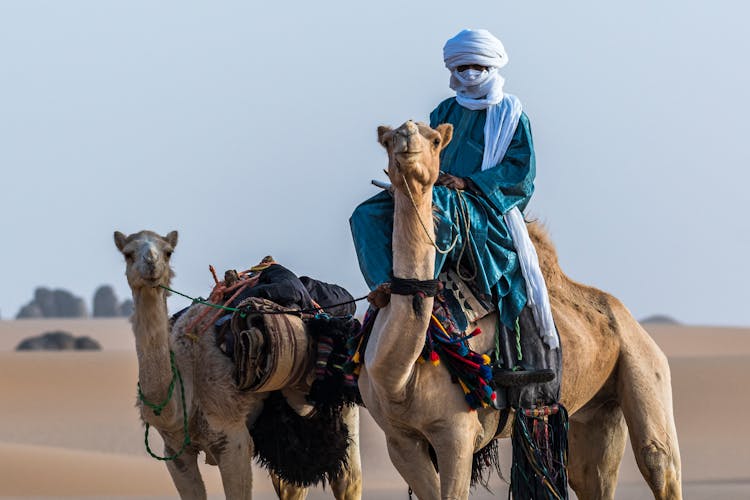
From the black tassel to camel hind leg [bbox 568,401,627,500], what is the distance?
1.07m

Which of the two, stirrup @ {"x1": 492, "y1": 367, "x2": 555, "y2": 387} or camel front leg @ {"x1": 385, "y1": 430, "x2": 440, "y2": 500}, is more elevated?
stirrup @ {"x1": 492, "y1": 367, "x2": 555, "y2": 387}

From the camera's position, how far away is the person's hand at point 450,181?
27.9 ft

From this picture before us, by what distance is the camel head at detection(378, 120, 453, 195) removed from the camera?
294 inches

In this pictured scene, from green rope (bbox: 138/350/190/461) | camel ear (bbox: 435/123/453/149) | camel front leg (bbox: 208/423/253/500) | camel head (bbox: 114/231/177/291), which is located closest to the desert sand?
camel front leg (bbox: 208/423/253/500)

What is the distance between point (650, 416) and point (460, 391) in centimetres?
161

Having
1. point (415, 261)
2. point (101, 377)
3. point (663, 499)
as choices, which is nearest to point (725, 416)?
point (101, 377)

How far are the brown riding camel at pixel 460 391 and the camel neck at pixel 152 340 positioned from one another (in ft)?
4.55

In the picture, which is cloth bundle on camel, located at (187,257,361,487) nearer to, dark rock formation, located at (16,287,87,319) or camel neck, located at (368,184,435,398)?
camel neck, located at (368,184,435,398)

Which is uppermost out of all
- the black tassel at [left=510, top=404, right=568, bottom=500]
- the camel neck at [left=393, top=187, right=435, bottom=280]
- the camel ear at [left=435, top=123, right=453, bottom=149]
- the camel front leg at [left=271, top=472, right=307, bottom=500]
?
the camel ear at [left=435, top=123, right=453, bottom=149]

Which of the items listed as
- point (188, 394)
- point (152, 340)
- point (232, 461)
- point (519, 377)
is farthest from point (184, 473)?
point (519, 377)

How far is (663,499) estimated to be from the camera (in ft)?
30.5

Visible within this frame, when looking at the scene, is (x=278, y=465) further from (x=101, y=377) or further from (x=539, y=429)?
(x=101, y=377)

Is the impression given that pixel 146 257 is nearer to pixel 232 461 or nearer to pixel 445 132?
pixel 232 461

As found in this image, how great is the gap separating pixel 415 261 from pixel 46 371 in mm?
31832
